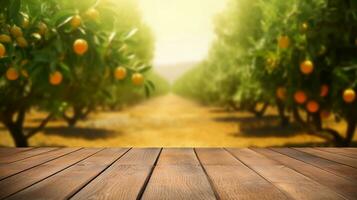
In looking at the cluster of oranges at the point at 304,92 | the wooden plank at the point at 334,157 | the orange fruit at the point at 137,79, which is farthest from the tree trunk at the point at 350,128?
the wooden plank at the point at 334,157

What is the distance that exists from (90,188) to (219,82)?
1849cm

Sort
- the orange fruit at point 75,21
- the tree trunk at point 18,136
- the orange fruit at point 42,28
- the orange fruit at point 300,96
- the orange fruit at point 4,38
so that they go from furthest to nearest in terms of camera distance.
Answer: the tree trunk at point 18,136 < the orange fruit at point 300,96 < the orange fruit at point 75,21 < the orange fruit at point 42,28 < the orange fruit at point 4,38

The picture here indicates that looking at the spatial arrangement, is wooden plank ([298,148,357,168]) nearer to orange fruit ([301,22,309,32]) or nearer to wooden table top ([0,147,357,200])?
wooden table top ([0,147,357,200])

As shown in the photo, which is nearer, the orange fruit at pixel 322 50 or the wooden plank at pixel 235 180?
the wooden plank at pixel 235 180

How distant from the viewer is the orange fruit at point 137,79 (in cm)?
619

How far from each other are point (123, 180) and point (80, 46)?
3.21 meters

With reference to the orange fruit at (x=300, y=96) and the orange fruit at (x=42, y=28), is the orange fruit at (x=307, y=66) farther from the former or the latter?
the orange fruit at (x=42, y=28)

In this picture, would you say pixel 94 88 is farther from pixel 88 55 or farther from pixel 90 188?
pixel 90 188

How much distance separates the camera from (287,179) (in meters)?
2.35

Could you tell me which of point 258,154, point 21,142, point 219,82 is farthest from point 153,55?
point 258,154

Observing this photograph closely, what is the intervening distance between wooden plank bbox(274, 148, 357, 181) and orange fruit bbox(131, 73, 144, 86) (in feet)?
10.3

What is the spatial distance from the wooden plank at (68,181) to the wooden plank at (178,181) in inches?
14.7

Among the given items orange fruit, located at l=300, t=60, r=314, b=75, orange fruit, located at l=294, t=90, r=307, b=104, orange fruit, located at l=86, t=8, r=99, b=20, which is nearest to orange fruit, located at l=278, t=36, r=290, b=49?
orange fruit, located at l=300, t=60, r=314, b=75

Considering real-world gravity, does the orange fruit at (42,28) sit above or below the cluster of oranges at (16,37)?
above
